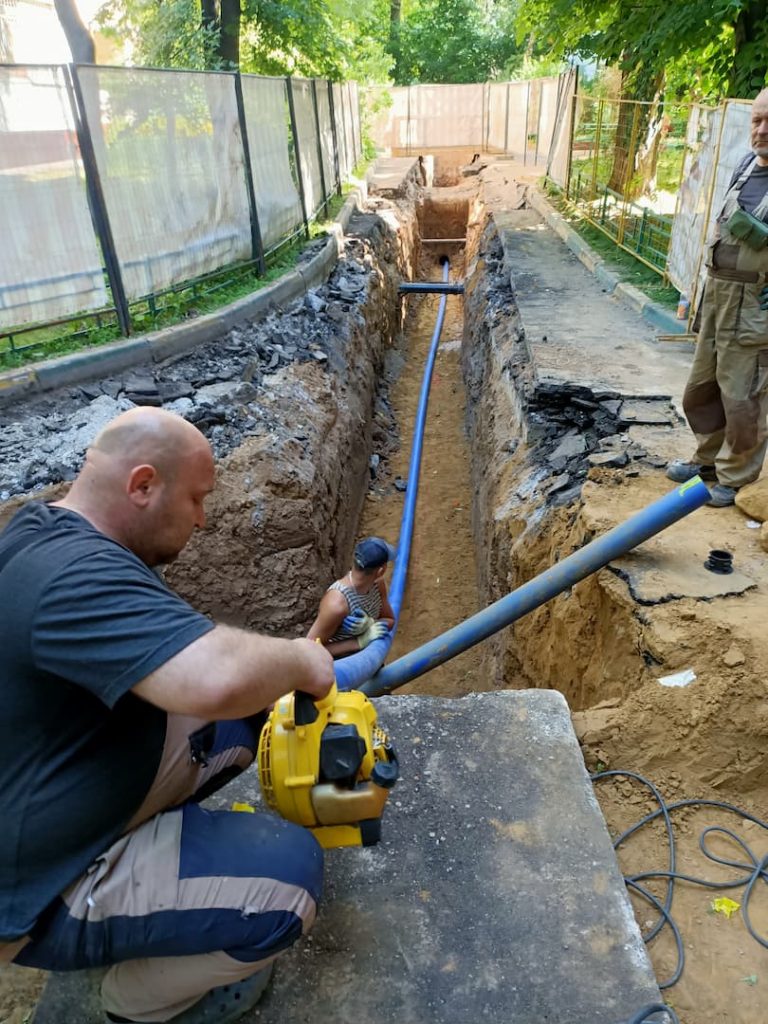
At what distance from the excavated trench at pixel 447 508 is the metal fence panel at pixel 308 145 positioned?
2.17 metres

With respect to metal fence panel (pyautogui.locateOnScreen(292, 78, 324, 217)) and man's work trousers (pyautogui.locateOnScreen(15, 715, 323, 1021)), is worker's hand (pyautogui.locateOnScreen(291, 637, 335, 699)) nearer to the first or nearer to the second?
Result: man's work trousers (pyautogui.locateOnScreen(15, 715, 323, 1021))

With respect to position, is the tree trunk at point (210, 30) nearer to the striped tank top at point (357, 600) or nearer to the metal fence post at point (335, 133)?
the metal fence post at point (335, 133)

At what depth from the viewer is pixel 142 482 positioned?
1.65 meters

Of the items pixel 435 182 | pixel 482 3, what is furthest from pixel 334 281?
pixel 482 3

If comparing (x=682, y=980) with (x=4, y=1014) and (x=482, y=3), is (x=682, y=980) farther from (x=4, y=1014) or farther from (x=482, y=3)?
(x=482, y=3)

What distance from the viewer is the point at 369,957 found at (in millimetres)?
1936

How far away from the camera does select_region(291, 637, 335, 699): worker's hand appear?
162cm

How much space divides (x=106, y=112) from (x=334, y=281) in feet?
12.6

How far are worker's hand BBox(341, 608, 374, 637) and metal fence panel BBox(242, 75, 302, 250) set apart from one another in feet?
20.6

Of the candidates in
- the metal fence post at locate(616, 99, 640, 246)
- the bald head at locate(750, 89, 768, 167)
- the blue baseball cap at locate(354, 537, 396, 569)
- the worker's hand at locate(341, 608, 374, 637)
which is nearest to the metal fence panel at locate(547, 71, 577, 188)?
the metal fence post at locate(616, 99, 640, 246)

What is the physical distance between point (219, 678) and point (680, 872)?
6.02 feet

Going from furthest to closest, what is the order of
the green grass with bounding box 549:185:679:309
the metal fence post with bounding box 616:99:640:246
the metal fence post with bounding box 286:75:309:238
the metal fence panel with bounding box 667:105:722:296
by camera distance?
the metal fence post with bounding box 286:75:309:238
the metal fence post with bounding box 616:99:640:246
the green grass with bounding box 549:185:679:309
the metal fence panel with bounding box 667:105:722:296

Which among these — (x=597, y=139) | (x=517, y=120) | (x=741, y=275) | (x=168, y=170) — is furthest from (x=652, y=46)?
(x=517, y=120)

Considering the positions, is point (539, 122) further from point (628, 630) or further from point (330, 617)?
point (628, 630)
